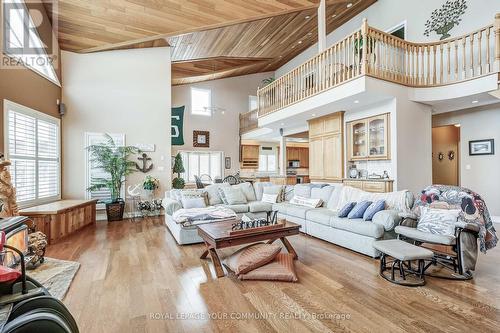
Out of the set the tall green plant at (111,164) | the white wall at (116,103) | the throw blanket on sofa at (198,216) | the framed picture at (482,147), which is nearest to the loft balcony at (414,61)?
the framed picture at (482,147)

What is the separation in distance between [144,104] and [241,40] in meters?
3.27

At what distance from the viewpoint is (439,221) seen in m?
3.04

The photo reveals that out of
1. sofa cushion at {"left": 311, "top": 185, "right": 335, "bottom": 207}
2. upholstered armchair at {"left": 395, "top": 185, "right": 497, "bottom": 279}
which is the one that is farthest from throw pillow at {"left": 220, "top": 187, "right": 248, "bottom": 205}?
upholstered armchair at {"left": 395, "top": 185, "right": 497, "bottom": 279}

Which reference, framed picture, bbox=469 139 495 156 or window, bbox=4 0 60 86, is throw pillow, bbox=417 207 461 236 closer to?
framed picture, bbox=469 139 495 156

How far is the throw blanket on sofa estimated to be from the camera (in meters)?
3.98

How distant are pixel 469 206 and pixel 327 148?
3.96 m

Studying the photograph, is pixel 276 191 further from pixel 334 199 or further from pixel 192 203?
pixel 192 203

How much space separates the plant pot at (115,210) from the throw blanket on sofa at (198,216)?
2426mm

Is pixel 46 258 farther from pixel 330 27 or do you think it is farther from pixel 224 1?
pixel 330 27

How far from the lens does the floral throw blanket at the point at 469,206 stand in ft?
9.60

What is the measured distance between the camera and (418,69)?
522 cm

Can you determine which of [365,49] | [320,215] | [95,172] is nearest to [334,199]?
[320,215]

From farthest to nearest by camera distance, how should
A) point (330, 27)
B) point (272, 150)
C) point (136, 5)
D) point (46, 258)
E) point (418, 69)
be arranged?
1. point (272, 150)
2. point (330, 27)
3. point (418, 69)
4. point (136, 5)
5. point (46, 258)

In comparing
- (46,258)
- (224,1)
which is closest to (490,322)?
(46,258)
